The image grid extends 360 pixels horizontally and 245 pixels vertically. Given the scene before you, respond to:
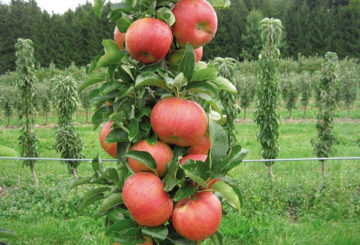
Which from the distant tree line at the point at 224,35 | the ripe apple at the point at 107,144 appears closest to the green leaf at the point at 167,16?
the ripe apple at the point at 107,144

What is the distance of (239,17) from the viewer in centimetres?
4025

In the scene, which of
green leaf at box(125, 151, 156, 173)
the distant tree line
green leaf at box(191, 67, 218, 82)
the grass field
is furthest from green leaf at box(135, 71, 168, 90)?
the distant tree line

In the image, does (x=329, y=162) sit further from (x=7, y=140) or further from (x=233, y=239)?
(x=7, y=140)

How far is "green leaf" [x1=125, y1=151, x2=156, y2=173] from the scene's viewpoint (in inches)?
42.4

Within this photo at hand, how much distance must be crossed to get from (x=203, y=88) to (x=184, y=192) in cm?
35

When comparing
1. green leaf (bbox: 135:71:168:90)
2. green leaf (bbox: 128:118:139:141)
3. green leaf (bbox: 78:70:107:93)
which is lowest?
green leaf (bbox: 128:118:139:141)

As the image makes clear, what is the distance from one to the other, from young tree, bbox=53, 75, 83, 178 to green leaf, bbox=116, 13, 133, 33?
542 centimetres

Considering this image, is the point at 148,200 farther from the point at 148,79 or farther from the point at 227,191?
the point at 148,79

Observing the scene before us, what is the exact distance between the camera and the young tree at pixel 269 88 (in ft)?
19.8

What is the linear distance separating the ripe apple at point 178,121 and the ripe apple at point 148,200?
0.15m

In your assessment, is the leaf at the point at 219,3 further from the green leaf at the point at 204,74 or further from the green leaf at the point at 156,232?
the green leaf at the point at 156,232

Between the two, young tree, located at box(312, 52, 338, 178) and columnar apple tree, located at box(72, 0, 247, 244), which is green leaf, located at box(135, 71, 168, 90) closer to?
columnar apple tree, located at box(72, 0, 247, 244)

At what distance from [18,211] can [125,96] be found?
13.7ft

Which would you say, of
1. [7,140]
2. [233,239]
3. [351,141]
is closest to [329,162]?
[351,141]
